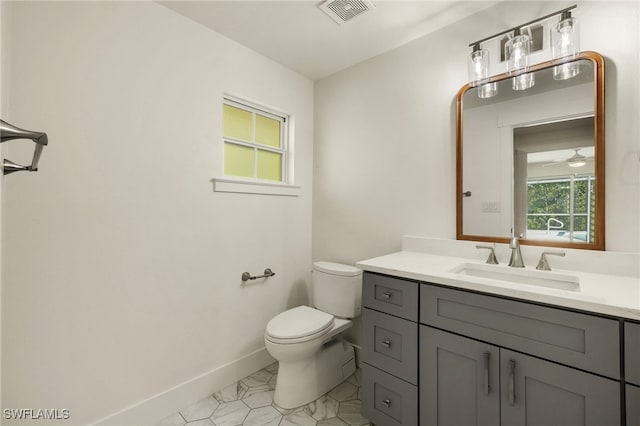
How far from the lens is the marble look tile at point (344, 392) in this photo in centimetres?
184

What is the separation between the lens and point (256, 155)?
2.29 m

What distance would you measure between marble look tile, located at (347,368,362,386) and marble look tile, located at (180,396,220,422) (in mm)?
900

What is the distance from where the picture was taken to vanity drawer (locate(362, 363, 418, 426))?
1.36 meters

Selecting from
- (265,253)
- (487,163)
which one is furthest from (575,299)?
(265,253)

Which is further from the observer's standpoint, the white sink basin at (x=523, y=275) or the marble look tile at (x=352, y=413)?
the marble look tile at (x=352, y=413)

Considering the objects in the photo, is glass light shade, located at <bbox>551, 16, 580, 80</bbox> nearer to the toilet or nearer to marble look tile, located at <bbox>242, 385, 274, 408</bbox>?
the toilet

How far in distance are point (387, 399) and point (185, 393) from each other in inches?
47.9

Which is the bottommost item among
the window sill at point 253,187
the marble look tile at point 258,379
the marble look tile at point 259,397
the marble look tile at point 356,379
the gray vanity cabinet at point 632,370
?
the marble look tile at point 356,379

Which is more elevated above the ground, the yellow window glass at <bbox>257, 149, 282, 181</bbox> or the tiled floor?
the yellow window glass at <bbox>257, 149, 282, 181</bbox>

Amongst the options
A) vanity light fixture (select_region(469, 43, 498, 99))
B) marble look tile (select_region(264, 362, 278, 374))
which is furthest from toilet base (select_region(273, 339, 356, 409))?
vanity light fixture (select_region(469, 43, 498, 99))

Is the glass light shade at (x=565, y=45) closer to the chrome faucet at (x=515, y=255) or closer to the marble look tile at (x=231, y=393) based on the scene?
the chrome faucet at (x=515, y=255)

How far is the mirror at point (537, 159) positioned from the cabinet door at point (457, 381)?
0.70 meters

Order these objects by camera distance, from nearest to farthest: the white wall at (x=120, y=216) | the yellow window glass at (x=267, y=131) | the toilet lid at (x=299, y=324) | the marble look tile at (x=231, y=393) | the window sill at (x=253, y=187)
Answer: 1. the white wall at (x=120, y=216)
2. the toilet lid at (x=299, y=324)
3. the marble look tile at (x=231, y=393)
4. the window sill at (x=253, y=187)
5. the yellow window glass at (x=267, y=131)

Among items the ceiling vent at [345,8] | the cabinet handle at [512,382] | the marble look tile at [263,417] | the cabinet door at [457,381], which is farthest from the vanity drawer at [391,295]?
the ceiling vent at [345,8]
